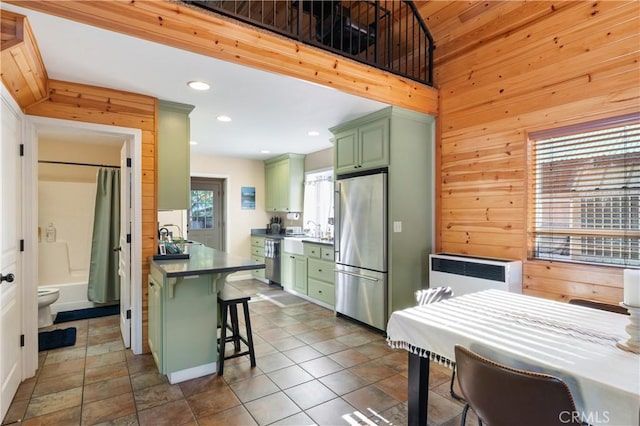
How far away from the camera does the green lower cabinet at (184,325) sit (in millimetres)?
2553

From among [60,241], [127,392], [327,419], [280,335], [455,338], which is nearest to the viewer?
[455,338]

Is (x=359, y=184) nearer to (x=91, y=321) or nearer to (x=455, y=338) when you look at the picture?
(x=455, y=338)

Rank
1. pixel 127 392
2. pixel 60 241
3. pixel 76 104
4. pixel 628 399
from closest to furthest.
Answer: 1. pixel 628 399
2. pixel 127 392
3. pixel 76 104
4. pixel 60 241

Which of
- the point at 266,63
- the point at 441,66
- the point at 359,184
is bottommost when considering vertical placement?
the point at 359,184

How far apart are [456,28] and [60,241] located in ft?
19.0

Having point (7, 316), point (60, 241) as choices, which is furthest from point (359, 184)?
point (60, 241)

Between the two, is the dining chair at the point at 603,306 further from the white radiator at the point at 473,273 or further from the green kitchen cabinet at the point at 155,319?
the green kitchen cabinet at the point at 155,319

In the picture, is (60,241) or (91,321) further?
(60,241)

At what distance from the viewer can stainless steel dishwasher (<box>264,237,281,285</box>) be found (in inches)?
227

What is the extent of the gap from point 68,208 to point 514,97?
578 centimetres

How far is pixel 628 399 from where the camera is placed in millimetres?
1030

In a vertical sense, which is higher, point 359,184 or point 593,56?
point 593,56

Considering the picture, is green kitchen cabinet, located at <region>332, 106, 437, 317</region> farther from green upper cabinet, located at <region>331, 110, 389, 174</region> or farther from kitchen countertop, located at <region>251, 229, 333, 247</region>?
kitchen countertop, located at <region>251, 229, 333, 247</region>

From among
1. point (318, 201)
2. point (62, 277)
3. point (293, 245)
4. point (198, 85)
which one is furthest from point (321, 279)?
point (62, 277)
